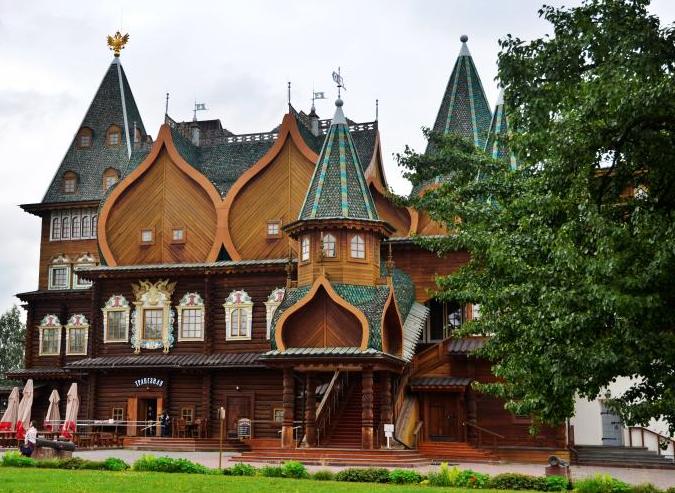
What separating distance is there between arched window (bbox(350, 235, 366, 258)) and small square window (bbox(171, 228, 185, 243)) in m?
9.63

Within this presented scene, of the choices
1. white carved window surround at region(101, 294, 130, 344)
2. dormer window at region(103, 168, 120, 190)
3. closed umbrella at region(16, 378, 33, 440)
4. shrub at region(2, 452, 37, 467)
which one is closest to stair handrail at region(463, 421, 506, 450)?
white carved window surround at region(101, 294, 130, 344)

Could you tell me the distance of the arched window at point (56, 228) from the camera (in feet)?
143

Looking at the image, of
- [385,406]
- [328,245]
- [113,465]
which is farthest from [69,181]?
[113,465]

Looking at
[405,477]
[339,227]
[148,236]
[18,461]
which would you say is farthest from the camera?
[148,236]

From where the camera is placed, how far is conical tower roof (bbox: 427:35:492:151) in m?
35.9

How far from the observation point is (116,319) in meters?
36.3

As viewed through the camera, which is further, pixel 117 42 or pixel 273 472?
pixel 117 42

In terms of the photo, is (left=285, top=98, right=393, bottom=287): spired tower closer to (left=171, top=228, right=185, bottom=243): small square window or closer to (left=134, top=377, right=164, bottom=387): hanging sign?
(left=171, top=228, right=185, bottom=243): small square window

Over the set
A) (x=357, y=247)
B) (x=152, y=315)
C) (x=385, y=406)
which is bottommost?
(x=385, y=406)

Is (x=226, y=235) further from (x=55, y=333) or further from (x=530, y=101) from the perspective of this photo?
(x=530, y=101)

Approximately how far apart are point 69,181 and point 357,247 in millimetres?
20225

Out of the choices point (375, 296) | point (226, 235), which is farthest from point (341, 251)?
point (226, 235)

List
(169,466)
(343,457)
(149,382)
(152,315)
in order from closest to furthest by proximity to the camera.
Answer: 1. (169,466)
2. (343,457)
3. (149,382)
4. (152,315)

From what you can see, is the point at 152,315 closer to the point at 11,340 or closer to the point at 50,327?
the point at 50,327
